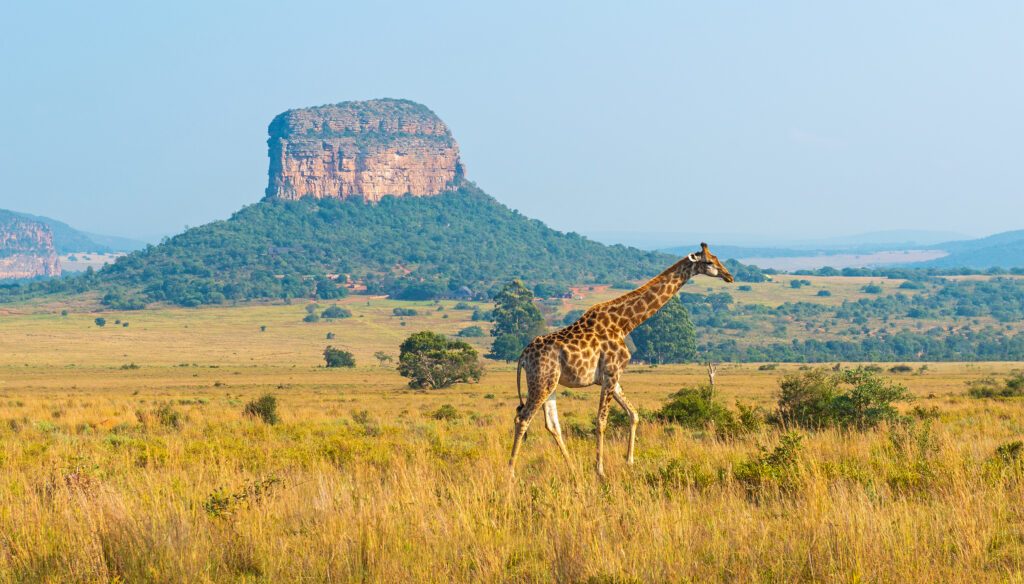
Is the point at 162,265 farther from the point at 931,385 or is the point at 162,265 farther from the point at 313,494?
the point at 313,494

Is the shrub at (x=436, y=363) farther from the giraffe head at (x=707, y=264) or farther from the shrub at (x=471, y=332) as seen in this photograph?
the shrub at (x=471, y=332)

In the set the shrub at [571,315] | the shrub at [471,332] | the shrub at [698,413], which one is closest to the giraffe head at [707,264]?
the shrub at [698,413]

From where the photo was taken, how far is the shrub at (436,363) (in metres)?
61.2

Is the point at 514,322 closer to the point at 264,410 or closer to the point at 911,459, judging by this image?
the point at 264,410

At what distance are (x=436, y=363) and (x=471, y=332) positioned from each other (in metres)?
63.8

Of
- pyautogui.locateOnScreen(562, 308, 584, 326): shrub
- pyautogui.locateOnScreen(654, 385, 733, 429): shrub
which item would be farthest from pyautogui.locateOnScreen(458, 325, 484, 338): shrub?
pyautogui.locateOnScreen(654, 385, 733, 429): shrub

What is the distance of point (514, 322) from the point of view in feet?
367

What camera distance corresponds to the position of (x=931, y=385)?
53.2m

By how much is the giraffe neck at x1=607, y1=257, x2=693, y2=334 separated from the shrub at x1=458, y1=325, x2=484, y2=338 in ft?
372

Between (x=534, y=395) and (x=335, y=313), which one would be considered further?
(x=335, y=313)

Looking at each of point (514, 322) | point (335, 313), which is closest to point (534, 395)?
point (514, 322)

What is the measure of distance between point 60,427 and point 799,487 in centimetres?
1837

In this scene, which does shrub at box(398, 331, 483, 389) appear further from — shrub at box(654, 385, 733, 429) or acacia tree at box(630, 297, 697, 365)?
acacia tree at box(630, 297, 697, 365)

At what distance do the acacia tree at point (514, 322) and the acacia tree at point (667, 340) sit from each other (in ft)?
38.9
